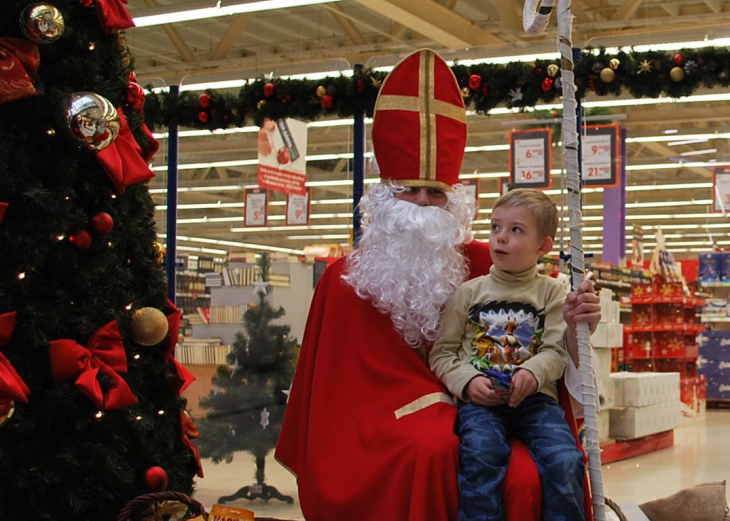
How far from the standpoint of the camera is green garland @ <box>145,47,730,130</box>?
5.11 m

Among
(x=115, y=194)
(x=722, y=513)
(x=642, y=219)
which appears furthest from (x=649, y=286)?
(x=115, y=194)

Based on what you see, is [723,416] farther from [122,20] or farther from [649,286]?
[122,20]

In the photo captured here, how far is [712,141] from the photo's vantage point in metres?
8.02

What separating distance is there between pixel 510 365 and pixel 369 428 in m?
0.42

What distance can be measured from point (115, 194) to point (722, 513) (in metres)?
2.28

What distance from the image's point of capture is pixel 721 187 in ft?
25.3

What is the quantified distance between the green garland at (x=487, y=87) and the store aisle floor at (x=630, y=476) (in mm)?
2232

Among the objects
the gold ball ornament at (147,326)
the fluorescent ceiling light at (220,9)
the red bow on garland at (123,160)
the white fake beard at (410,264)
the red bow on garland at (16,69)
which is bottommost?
the gold ball ornament at (147,326)

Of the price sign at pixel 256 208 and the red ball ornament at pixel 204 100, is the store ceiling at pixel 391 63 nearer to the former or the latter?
the price sign at pixel 256 208

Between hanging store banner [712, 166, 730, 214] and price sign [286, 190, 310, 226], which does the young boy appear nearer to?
price sign [286, 190, 310, 226]

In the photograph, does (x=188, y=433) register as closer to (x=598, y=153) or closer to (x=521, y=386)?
(x=521, y=386)

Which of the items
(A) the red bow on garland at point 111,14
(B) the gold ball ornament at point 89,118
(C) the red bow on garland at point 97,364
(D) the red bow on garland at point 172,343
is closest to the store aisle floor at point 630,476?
(D) the red bow on garland at point 172,343

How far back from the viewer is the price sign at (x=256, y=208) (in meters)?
7.07

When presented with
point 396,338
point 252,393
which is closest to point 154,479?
point 396,338
